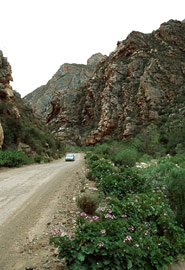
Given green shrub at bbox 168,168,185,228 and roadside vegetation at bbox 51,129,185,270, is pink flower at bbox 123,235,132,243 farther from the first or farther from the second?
green shrub at bbox 168,168,185,228

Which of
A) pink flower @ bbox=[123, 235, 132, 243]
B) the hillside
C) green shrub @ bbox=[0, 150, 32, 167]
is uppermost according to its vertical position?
the hillside

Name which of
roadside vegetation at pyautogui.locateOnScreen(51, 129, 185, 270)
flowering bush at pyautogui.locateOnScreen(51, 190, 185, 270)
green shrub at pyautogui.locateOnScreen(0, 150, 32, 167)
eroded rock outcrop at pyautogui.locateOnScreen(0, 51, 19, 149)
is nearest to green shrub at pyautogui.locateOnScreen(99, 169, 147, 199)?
roadside vegetation at pyautogui.locateOnScreen(51, 129, 185, 270)

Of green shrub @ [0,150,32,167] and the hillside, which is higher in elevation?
the hillside

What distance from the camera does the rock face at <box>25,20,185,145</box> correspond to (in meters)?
41.0

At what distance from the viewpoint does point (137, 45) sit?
166 ft

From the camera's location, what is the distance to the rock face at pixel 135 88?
41000 millimetres

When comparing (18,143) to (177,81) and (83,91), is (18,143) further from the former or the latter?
(83,91)

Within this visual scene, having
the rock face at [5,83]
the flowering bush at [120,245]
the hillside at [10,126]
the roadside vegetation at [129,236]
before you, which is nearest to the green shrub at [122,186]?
the roadside vegetation at [129,236]

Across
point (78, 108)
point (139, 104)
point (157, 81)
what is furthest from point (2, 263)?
point (78, 108)

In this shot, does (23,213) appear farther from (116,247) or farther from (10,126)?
(10,126)

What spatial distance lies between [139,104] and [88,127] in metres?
22.7

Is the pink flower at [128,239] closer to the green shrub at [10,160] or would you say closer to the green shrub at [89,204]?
the green shrub at [89,204]

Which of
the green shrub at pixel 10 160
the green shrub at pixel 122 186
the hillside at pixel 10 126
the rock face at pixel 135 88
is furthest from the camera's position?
Answer: the rock face at pixel 135 88

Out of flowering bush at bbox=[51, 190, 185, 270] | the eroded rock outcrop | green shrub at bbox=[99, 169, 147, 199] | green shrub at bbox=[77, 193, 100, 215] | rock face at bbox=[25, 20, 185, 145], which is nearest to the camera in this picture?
flowering bush at bbox=[51, 190, 185, 270]
